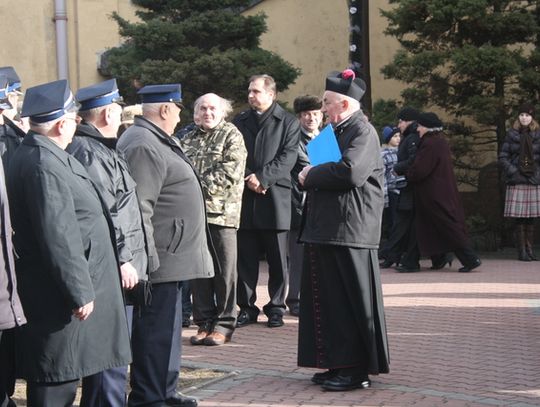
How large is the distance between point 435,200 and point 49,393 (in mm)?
8991

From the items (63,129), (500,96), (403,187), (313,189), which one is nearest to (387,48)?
(500,96)

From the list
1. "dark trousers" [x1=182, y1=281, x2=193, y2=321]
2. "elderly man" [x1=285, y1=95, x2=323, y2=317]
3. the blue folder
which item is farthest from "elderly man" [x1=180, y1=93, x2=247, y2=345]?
the blue folder

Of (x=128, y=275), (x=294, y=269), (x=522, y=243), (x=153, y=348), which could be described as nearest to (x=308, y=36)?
(x=522, y=243)

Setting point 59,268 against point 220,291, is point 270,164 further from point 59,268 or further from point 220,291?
point 59,268

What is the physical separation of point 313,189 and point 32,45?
1422cm

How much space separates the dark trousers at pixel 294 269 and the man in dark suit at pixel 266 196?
422 mm

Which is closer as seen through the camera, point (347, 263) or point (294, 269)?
point (347, 263)

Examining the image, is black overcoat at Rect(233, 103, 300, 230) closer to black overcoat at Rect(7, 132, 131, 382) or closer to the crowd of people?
the crowd of people

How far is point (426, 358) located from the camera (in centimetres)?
788

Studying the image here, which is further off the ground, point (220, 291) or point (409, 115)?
point (409, 115)

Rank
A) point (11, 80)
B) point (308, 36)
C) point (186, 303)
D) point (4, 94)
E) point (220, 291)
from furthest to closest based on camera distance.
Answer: point (308, 36), point (186, 303), point (220, 291), point (11, 80), point (4, 94)

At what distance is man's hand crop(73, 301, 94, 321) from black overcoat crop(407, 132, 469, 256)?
8835mm

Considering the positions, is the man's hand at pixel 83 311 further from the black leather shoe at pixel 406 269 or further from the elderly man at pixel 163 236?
the black leather shoe at pixel 406 269

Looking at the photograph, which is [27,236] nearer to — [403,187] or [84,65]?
[403,187]
